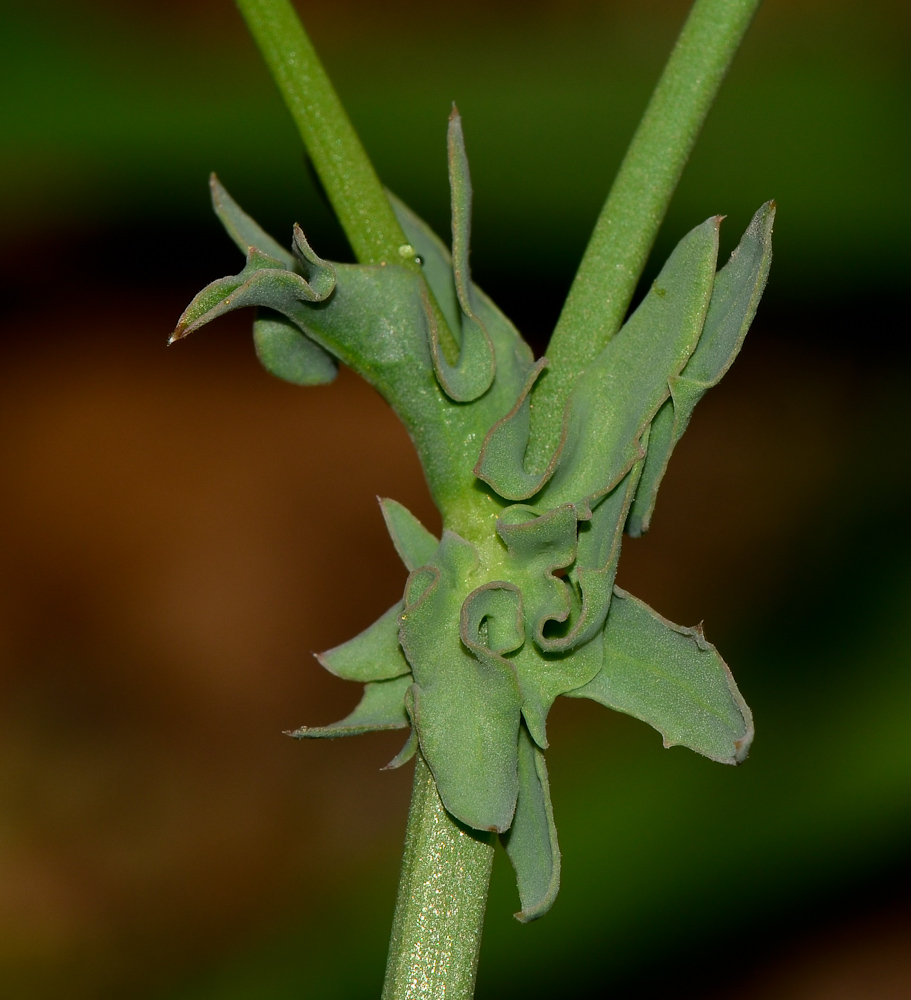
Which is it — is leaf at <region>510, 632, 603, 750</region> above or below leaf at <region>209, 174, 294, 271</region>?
below

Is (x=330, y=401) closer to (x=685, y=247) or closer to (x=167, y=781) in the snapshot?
(x=167, y=781)

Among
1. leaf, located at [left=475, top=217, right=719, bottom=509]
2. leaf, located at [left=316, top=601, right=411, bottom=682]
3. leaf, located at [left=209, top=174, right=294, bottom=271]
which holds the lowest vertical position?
leaf, located at [left=316, top=601, right=411, bottom=682]

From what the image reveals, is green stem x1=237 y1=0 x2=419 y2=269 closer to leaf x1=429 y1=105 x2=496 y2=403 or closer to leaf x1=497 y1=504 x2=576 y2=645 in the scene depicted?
leaf x1=429 y1=105 x2=496 y2=403

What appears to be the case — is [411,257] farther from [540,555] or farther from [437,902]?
[437,902]

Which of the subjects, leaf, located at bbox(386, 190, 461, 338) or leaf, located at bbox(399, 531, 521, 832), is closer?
leaf, located at bbox(399, 531, 521, 832)

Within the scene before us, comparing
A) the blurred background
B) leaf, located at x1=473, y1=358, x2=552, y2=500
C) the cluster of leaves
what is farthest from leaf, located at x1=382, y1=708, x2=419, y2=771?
the blurred background

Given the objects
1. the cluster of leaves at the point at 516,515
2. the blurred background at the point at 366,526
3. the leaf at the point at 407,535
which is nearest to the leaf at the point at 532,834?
the cluster of leaves at the point at 516,515

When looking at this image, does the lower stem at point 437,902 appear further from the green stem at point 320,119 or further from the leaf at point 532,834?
the green stem at point 320,119

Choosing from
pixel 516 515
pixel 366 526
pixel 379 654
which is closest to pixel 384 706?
pixel 379 654
